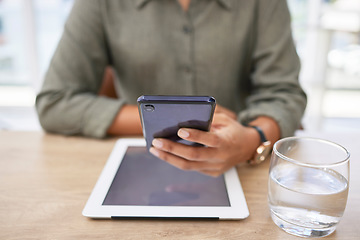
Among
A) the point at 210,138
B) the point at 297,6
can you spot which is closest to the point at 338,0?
the point at 297,6

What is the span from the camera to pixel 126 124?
818 millimetres

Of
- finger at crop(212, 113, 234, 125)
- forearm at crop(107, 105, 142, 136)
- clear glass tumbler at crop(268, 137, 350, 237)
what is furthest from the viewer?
forearm at crop(107, 105, 142, 136)

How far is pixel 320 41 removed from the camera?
2705 mm

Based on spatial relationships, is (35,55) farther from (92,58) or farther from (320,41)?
(320,41)

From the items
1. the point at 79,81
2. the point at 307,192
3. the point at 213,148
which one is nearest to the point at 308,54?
the point at 79,81

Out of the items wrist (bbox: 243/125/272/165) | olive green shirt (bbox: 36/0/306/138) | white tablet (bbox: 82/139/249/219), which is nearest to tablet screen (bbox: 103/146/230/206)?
white tablet (bbox: 82/139/249/219)

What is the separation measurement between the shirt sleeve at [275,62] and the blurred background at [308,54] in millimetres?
1725

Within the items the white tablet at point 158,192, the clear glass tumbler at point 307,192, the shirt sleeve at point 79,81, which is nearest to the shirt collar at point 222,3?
the shirt sleeve at point 79,81

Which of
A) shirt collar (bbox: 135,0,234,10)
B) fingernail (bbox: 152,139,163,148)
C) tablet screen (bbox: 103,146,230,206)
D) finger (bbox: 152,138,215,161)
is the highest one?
shirt collar (bbox: 135,0,234,10)

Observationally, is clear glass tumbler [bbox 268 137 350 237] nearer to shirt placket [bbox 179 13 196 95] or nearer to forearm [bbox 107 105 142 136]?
forearm [bbox 107 105 142 136]

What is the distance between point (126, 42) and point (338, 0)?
2.34 metres

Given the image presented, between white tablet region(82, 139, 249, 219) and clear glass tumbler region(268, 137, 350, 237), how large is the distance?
0.22 ft

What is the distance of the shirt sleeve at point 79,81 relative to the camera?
2.69ft

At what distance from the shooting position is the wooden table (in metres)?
0.49
